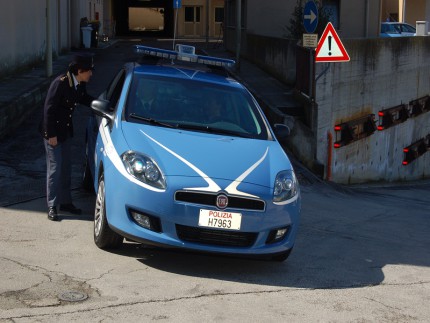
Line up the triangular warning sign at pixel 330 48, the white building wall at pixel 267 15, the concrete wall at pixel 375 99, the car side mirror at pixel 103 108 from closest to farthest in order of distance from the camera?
the car side mirror at pixel 103 108, the triangular warning sign at pixel 330 48, the concrete wall at pixel 375 99, the white building wall at pixel 267 15

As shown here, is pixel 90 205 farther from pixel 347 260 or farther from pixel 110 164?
pixel 347 260

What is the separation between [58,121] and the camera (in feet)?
26.7

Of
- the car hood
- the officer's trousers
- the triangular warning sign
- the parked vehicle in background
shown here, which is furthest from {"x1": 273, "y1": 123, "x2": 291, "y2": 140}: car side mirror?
the parked vehicle in background

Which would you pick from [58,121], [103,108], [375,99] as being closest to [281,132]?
[103,108]

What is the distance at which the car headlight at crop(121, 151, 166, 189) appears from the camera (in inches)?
257

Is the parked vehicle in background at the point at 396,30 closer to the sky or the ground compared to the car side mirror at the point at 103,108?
closer to the sky

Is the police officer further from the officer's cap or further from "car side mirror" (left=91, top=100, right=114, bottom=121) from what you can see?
"car side mirror" (left=91, top=100, right=114, bottom=121)

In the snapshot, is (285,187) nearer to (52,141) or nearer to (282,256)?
(282,256)

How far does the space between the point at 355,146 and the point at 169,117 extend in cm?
1393

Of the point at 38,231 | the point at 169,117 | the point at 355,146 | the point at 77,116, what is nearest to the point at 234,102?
the point at 169,117

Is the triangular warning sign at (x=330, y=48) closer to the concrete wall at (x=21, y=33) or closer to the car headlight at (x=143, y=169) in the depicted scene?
the concrete wall at (x=21, y=33)

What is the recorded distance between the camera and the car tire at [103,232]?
6.97m

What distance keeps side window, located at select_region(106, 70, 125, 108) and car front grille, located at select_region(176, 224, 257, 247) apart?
2.07m

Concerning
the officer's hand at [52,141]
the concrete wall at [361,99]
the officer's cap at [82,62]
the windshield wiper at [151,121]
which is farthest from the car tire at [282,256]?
the concrete wall at [361,99]
